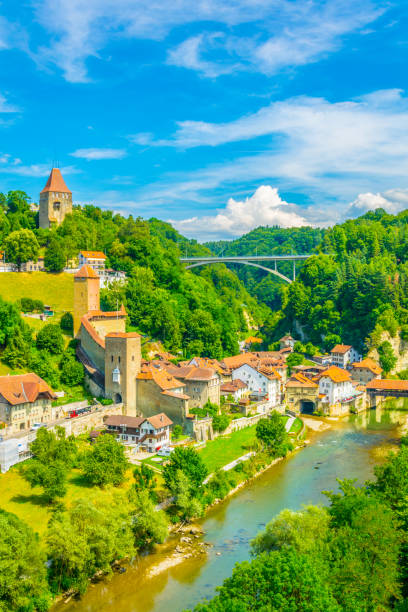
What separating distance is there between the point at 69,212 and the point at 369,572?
59.1 metres

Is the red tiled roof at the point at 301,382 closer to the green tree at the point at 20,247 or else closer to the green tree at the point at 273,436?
the green tree at the point at 273,436

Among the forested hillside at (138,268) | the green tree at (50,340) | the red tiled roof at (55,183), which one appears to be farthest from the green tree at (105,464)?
the red tiled roof at (55,183)

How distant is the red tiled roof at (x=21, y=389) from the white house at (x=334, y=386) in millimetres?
25755

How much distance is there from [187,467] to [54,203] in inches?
1870

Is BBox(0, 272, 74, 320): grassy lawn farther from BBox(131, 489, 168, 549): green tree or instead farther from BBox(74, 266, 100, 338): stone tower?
BBox(131, 489, 168, 549): green tree

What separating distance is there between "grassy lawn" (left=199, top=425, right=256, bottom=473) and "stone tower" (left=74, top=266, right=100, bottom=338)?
16326 millimetres

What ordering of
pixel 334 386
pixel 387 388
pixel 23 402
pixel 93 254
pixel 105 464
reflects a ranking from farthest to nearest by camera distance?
1. pixel 93 254
2. pixel 387 388
3. pixel 334 386
4. pixel 23 402
5. pixel 105 464

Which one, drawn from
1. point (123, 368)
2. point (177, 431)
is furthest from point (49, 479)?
point (123, 368)

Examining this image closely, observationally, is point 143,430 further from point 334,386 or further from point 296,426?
point 334,386

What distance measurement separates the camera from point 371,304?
219 feet

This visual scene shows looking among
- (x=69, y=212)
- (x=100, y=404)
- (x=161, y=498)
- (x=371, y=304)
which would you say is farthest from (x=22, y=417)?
(x=371, y=304)

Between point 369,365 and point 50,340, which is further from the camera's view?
point 369,365

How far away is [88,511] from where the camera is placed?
22.3 m

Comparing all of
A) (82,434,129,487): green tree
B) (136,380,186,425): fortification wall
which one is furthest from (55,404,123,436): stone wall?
(82,434,129,487): green tree
